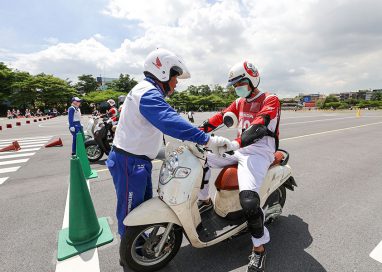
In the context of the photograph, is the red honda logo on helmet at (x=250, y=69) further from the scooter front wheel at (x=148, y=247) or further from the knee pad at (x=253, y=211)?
the scooter front wheel at (x=148, y=247)

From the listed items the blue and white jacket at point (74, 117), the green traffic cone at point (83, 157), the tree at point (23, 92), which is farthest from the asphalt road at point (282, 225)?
the tree at point (23, 92)

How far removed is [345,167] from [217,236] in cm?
529

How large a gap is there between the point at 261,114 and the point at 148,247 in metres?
1.87

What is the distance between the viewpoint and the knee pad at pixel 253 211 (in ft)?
8.21

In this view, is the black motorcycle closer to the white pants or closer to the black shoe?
the white pants

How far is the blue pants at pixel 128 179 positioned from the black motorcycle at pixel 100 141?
504 centimetres

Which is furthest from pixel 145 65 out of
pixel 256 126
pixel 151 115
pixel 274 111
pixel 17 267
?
pixel 17 267

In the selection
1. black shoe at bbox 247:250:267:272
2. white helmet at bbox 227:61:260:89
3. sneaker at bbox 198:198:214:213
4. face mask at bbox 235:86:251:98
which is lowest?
black shoe at bbox 247:250:267:272

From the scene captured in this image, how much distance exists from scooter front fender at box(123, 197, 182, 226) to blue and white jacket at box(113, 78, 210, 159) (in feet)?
1.60

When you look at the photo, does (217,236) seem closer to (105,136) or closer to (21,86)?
(105,136)

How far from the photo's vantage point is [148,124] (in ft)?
8.08

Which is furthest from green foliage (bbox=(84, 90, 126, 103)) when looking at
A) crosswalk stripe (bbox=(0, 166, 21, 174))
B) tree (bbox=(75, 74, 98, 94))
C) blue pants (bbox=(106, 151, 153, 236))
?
blue pants (bbox=(106, 151, 153, 236))

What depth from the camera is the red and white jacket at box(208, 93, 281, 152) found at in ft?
9.38

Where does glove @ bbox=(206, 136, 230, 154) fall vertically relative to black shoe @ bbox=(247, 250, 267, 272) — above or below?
above
